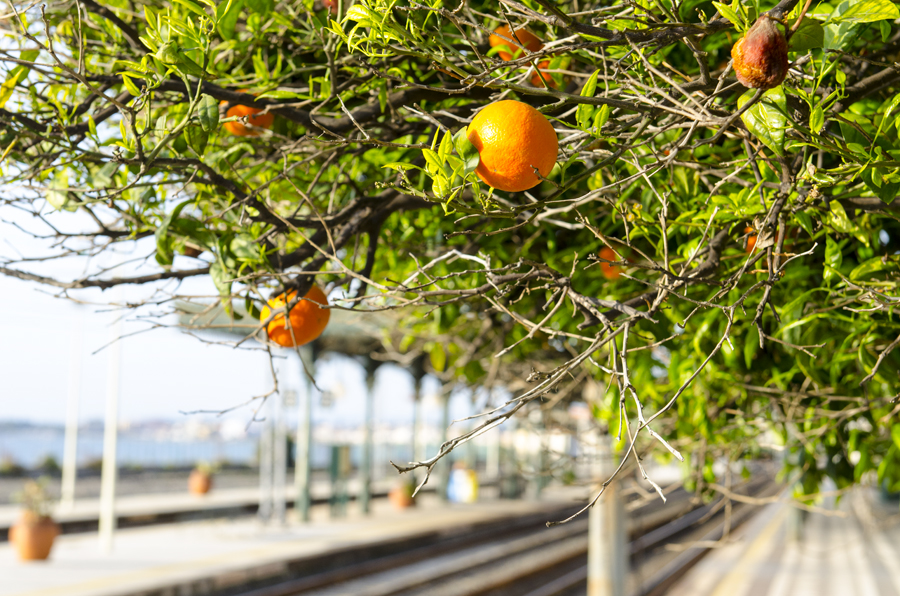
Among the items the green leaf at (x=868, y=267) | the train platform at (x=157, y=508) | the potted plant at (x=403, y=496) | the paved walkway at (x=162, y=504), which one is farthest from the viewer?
the potted plant at (x=403, y=496)

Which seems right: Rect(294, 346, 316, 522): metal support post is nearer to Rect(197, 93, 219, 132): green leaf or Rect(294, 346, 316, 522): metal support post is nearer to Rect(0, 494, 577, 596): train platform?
Rect(0, 494, 577, 596): train platform

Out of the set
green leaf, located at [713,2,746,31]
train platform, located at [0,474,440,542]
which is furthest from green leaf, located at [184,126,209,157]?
train platform, located at [0,474,440,542]

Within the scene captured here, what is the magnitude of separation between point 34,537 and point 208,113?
1167cm

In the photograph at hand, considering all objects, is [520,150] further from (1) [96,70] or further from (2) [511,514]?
(2) [511,514]

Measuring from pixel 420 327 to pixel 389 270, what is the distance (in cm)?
110

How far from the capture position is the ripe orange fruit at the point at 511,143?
1053mm

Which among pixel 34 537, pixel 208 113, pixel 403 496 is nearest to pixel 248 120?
pixel 208 113

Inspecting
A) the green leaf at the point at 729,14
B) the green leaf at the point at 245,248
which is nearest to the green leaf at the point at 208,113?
the green leaf at the point at 245,248

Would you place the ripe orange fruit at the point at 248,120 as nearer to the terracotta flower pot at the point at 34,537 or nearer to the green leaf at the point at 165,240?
the green leaf at the point at 165,240

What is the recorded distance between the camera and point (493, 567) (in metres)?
12.6

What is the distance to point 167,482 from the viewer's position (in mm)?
26156

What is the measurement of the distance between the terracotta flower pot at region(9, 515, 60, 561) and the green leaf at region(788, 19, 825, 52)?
12.4m

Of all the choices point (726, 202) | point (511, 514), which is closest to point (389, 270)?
point (726, 202)

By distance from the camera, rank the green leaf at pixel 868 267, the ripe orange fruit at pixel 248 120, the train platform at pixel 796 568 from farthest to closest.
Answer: the train platform at pixel 796 568
the ripe orange fruit at pixel 248 120
the green leaf at pixel 868 267
